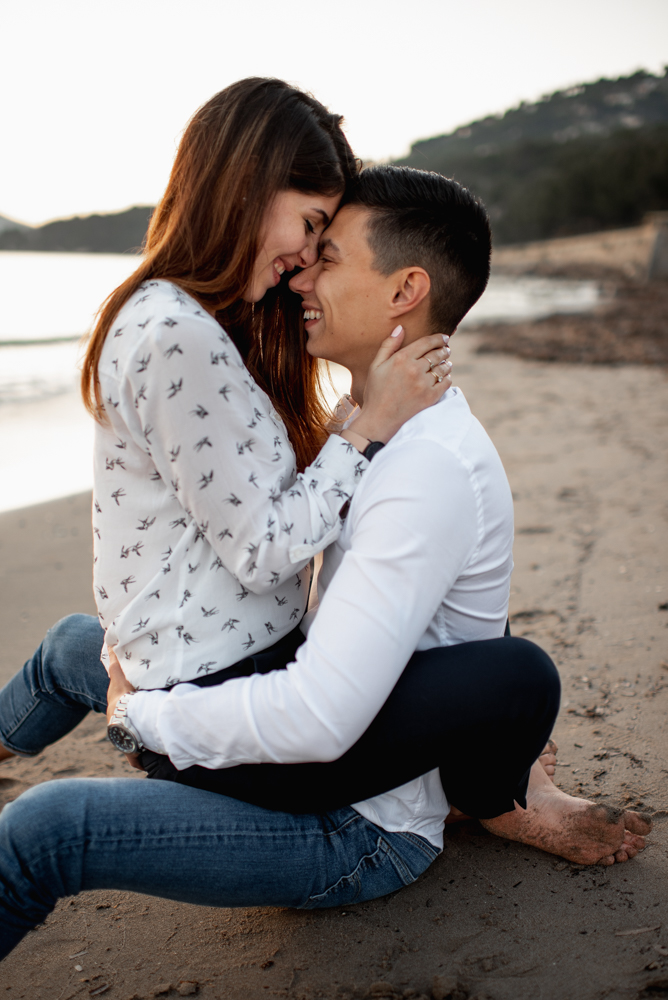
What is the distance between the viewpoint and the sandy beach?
1485mm

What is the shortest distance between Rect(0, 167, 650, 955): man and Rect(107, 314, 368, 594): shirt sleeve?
13 centimetres

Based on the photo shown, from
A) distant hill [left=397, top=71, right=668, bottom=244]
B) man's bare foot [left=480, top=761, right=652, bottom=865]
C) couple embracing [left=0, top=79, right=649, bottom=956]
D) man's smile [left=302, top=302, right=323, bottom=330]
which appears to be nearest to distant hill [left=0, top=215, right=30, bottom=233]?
distant hill [left=397, top=71, right=668, bottom=244]

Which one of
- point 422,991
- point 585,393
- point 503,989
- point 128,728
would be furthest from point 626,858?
point 585,393

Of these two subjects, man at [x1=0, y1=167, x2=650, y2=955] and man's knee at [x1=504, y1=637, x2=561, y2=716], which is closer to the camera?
man at [x1=0, y1=167, x2=650, y2=955]

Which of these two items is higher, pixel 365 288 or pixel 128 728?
pixel 365 288

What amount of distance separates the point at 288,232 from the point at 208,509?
708 mm

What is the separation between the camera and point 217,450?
1.40 meters

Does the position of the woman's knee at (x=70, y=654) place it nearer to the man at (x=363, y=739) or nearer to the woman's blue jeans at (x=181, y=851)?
the man at (x=363, y=739)

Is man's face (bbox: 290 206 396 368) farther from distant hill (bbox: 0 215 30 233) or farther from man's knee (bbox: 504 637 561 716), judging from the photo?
distant hill (bbox: 0 215 30 233)

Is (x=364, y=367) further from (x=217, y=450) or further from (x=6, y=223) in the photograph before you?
(x=6, y=223)

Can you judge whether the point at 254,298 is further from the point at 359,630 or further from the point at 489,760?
the point at 489,760

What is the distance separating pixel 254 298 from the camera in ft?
5.72

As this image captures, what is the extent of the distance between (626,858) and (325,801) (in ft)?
2.59

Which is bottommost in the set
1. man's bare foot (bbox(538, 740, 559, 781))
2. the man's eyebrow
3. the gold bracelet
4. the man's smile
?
man's bare foot (bbox(538, 740, 559, 781))
